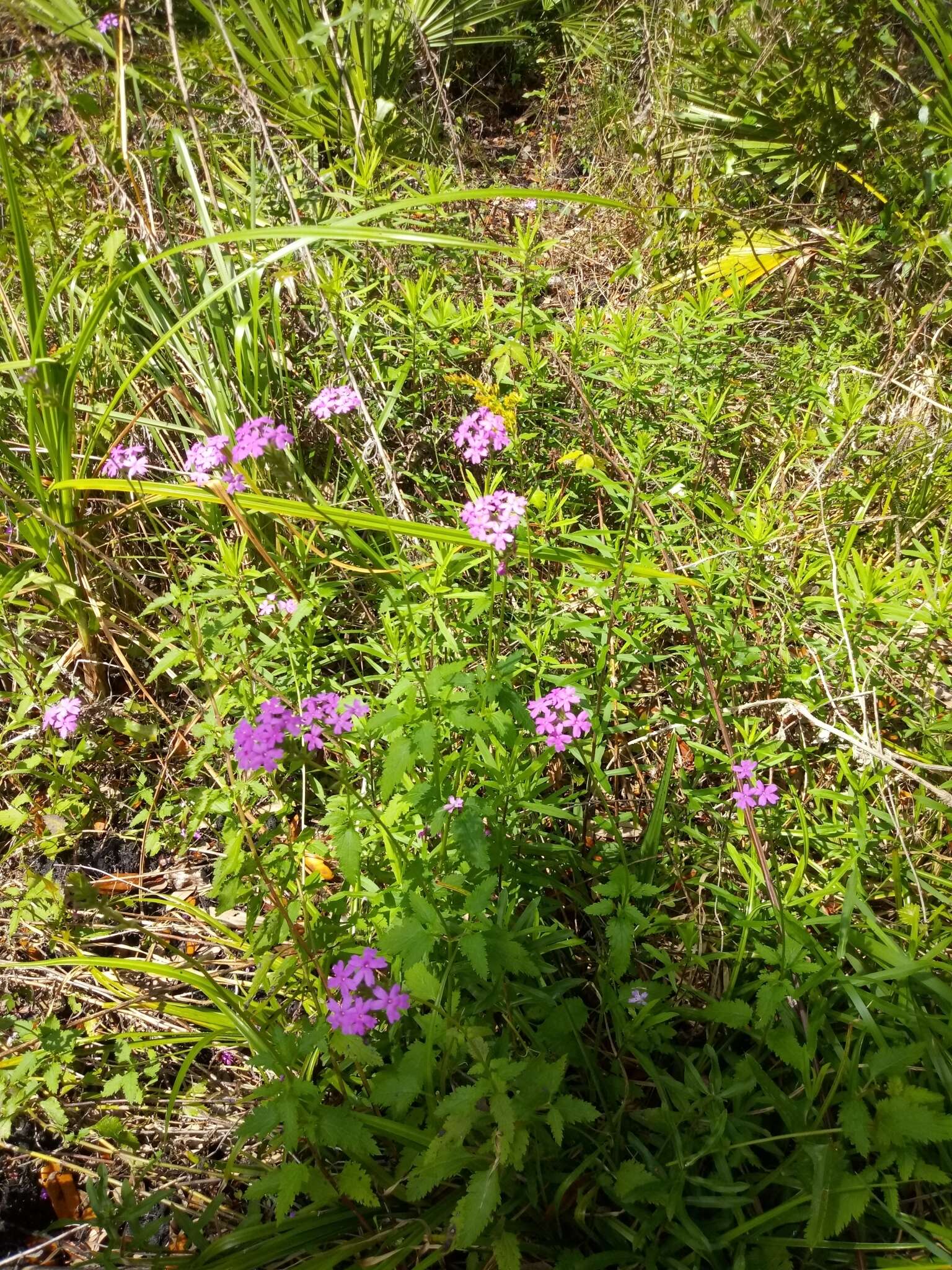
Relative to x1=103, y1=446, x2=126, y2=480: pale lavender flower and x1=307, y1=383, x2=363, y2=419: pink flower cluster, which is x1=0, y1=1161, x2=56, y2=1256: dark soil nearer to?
x1=103, y1=446, x2=126, y2=480: pale lavender flower

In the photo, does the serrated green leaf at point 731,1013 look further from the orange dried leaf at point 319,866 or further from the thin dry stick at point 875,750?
the orange dried leaf at point 319,866

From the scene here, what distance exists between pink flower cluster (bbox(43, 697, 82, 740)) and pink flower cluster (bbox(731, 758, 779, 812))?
1.54m

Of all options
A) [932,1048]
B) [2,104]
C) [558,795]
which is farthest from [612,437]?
[2,104]

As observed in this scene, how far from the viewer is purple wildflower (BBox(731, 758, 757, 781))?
4.96ft

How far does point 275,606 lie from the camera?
6.14 feet

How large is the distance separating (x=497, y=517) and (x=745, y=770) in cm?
71

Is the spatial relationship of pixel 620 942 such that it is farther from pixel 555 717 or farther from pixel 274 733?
pixel 274 733

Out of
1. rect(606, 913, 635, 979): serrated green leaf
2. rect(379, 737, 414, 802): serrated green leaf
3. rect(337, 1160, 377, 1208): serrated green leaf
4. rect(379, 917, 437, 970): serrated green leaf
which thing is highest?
rect(379, 737, 414, 802): serrated green leaf

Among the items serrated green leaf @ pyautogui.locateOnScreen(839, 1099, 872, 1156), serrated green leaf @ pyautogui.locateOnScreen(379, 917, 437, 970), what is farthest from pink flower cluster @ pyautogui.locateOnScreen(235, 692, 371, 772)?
serrated green leaf @ pyautogui.locateOnScreen(839, 1099, 872, 1156)

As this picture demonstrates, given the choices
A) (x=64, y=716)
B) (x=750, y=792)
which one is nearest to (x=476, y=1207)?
(x=750, y=792)

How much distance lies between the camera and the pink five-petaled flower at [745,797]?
58.7 inches

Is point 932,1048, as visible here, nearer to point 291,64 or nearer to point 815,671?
point 815,671

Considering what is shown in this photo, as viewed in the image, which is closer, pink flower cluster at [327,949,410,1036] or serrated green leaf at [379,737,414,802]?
pink flower cluster at [327,949,410,1036]

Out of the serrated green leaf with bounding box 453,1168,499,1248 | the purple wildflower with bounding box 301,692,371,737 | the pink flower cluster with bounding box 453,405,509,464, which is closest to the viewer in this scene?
the serrated green leaf with bounding box 453,1168,499,1248
